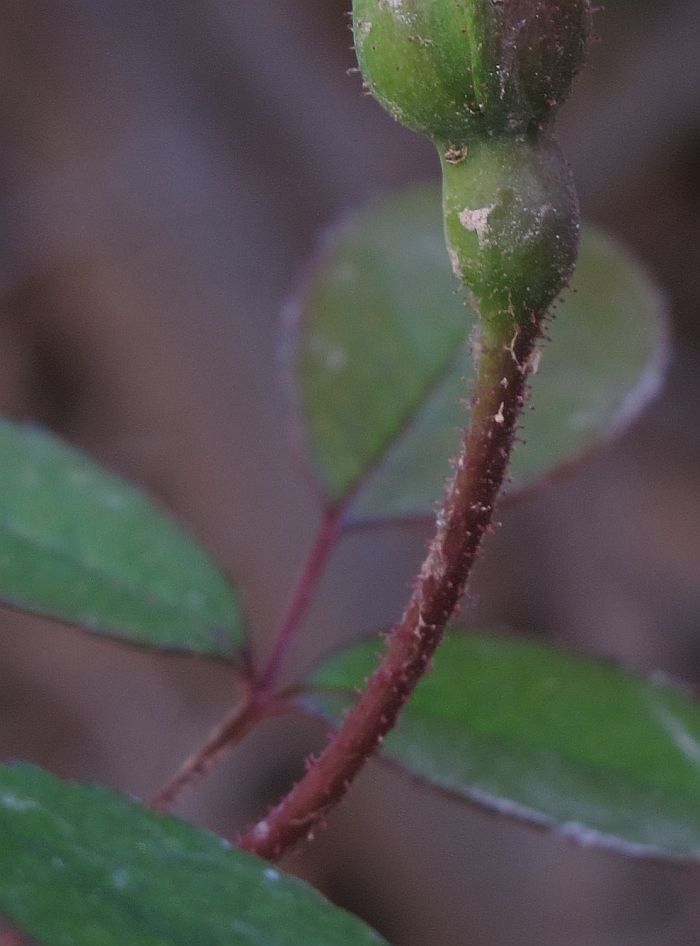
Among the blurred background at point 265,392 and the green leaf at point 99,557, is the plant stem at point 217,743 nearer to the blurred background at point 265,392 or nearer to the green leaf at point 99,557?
the green leaf at point 99,557

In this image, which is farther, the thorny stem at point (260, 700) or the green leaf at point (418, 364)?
the green leaf at point (418, 364)

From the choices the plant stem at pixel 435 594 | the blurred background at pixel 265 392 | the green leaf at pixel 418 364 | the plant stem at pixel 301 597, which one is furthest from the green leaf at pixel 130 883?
the blurred background at pixel 265 392

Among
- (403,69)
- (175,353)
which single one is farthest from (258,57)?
(403,69)

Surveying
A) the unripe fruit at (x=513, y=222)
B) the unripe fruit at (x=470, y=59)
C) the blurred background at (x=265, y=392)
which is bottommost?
the blurred background at (x=265, y=392)

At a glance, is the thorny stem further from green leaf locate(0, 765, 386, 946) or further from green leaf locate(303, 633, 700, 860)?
green leaf locate(0, 765, 386, 946)

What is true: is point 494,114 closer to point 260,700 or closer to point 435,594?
point 435,594

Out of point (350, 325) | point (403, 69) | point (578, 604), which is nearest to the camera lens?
point (403, 69)

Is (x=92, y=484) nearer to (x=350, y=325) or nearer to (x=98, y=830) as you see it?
(x=350, y=325)
